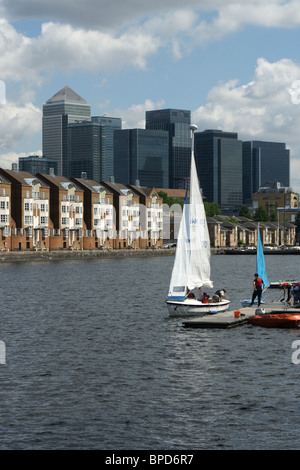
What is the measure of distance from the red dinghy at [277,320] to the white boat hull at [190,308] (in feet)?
16.3

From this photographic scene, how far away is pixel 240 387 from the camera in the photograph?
3403 centimetres

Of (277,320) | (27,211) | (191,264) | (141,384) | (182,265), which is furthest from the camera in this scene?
(27,211)

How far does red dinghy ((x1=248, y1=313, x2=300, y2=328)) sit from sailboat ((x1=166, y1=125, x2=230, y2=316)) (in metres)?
5.31

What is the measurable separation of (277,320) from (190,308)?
724 cm

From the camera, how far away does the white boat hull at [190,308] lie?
185ft

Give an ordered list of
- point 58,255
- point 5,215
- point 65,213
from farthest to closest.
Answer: point 65,213 → point 58,255 → point 5,215

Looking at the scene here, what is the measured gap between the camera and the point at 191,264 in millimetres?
57438

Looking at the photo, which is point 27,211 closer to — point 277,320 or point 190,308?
point 190,308

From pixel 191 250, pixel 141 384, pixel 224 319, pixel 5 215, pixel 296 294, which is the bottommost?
pixel 141 384

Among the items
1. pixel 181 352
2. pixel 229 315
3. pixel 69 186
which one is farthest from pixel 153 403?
pixel 69 186

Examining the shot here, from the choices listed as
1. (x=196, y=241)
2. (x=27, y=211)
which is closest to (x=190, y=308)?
(x=196, y=241)

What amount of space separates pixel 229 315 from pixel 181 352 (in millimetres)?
12793

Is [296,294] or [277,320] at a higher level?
[296,294]

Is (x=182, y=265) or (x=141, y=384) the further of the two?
(x=182, y=265)
